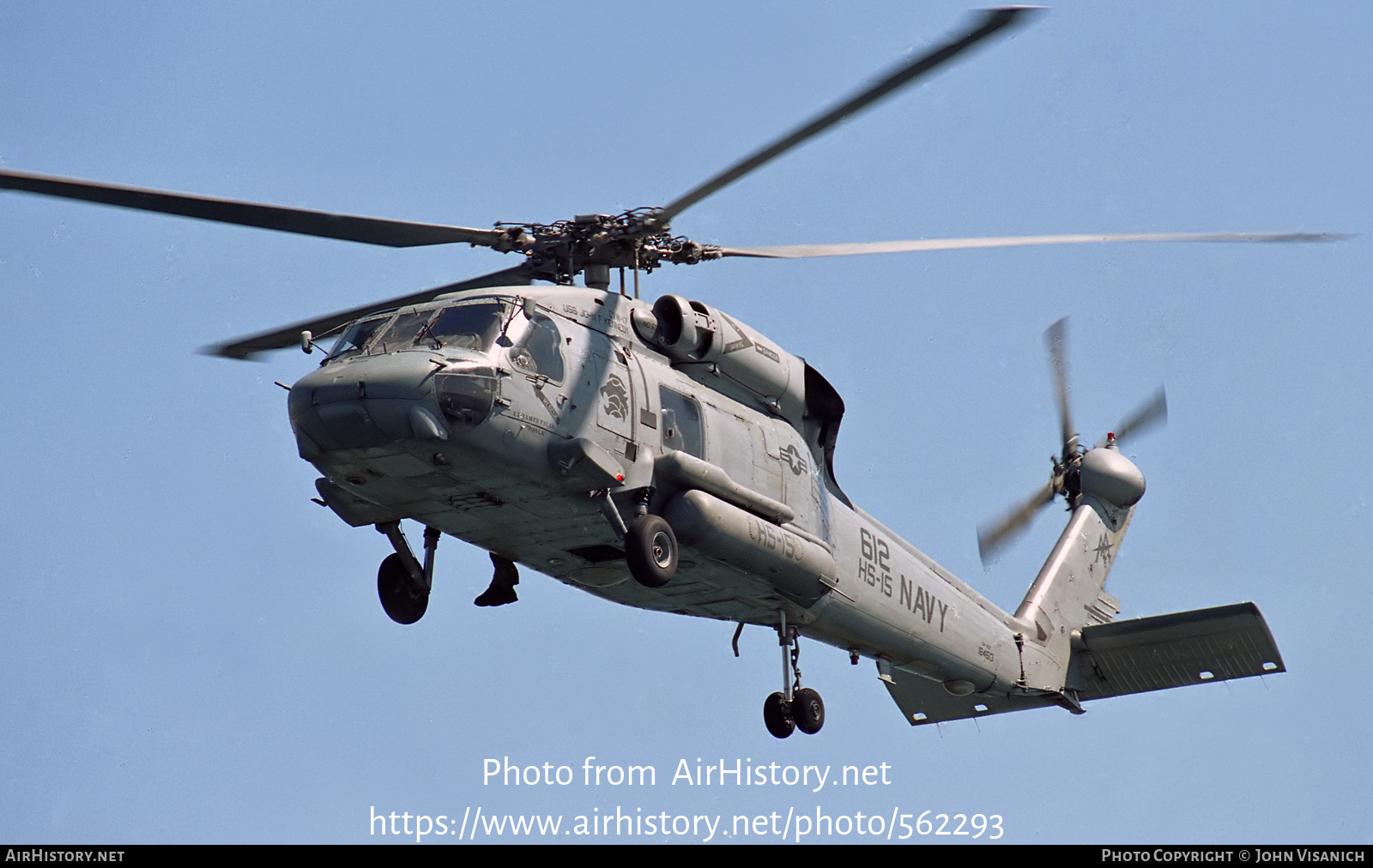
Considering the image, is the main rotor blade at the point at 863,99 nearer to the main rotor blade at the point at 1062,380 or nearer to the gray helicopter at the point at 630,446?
the gray helicopter at the point at 630,446

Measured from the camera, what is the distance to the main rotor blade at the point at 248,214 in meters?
15.2

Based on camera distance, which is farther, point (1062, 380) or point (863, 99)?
point (1062, 380)

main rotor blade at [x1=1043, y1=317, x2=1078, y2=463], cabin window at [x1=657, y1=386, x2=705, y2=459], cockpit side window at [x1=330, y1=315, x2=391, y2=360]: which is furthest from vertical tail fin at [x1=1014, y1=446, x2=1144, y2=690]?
cockpit side window at [x1=330, y1=315, x2=391, y2=360]

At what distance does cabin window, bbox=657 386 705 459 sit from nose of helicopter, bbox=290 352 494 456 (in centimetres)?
233

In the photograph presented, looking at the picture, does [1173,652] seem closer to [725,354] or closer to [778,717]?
[778,717]

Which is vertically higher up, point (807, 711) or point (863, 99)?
point (863, 99)

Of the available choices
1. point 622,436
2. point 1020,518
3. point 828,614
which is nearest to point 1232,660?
point 1020,518

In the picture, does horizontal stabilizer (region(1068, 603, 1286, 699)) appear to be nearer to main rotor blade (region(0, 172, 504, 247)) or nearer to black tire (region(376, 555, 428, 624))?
black tire (region(376, 555, 428, 624))

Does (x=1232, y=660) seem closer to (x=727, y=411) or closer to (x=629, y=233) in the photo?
(x=727, y=411)

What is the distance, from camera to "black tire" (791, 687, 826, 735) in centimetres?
1881

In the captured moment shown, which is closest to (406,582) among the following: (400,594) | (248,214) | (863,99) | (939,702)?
(400,594)

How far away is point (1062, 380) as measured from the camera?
2508 cm

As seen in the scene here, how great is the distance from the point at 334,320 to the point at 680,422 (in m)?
3.93
